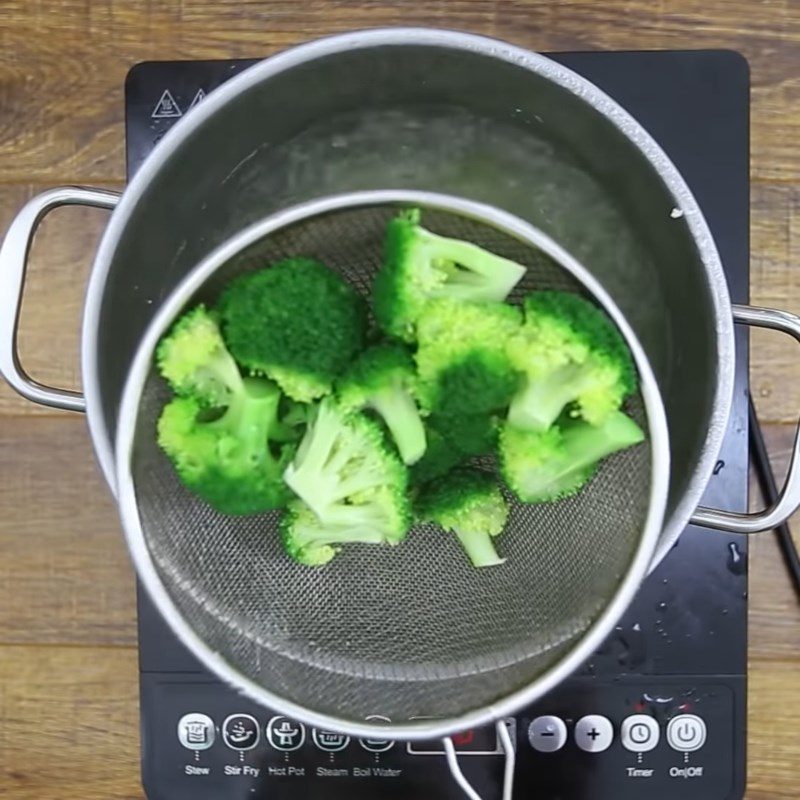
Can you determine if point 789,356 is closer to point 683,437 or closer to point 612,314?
point 683,437

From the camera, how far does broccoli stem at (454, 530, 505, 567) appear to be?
66 centimetres

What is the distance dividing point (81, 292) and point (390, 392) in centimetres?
35

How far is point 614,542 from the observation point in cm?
63

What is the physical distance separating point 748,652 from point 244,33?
26.1 inches

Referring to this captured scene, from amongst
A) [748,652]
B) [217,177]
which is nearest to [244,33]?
[217,177]

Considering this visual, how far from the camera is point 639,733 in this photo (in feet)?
2.56

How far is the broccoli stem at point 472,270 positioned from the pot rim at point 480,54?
0.12 m

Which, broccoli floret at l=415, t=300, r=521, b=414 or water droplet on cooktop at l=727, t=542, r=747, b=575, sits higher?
broccoli floret at l=415, t=300, r=521, b=414

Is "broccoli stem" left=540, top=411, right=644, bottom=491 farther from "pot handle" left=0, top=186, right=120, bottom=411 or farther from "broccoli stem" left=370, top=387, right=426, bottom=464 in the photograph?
"pot handle" left=0, top=186, right=120, bottom=411

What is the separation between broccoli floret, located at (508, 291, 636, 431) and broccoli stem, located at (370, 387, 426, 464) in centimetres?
7

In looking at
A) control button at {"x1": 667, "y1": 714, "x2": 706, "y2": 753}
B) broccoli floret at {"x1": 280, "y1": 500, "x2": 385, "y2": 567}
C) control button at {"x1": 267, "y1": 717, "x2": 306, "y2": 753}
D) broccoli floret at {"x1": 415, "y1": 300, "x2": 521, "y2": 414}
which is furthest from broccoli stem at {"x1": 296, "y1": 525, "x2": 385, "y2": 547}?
control button at {"x1": 667, "y1": 714, "x2": 706, "y2": 753}

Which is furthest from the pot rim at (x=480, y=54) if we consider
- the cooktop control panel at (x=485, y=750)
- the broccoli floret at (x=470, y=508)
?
the cooktop control panel at (x=485, y=750)

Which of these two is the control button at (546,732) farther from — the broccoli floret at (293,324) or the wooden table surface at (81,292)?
the broccoli floret at (293,324)

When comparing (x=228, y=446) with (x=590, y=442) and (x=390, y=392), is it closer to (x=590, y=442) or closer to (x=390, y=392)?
(x=390, y=392)
